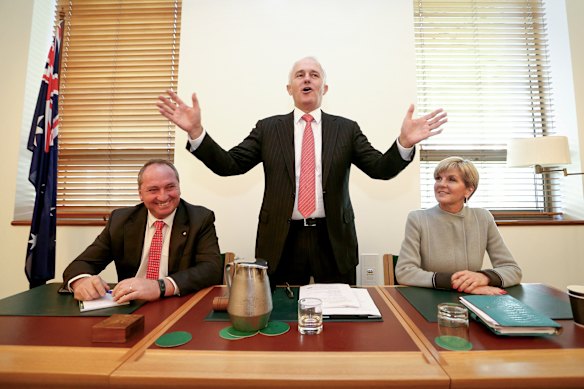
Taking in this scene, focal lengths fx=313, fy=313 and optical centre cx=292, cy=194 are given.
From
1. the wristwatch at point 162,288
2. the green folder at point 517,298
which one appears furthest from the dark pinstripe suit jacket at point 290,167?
the wristwatch at point 162,288

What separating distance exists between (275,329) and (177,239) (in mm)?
839

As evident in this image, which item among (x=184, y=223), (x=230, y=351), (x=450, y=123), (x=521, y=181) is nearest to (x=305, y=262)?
(x=184, y=223)

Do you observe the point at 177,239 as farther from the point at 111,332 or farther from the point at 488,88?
the point at 488,88

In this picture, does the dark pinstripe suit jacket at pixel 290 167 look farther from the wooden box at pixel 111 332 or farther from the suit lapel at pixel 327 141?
the wooden box at pixel 111 332

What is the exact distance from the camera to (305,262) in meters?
1.70

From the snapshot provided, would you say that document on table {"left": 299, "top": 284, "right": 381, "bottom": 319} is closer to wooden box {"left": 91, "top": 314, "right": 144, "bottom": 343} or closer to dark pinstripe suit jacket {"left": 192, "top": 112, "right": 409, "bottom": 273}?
dark pinstripe suit jacket {"left": 192, "top": 112, "right": 409, "bottom": 273}

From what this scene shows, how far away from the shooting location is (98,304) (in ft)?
3.51

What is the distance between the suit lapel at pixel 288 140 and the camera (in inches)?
69.0

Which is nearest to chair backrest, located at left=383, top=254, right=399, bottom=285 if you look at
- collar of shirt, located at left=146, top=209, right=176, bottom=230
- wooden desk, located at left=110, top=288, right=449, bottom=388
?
wooden desk, located at left=110, top=288, right=449, bottom=388

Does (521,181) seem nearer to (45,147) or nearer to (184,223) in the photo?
(184,223)

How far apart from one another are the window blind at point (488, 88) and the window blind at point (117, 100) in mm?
2308

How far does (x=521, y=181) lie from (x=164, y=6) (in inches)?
141

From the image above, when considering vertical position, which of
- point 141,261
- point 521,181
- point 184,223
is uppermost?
point 521,181

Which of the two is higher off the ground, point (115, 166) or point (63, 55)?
point (63, 55)
